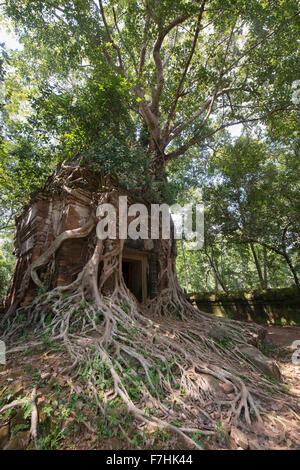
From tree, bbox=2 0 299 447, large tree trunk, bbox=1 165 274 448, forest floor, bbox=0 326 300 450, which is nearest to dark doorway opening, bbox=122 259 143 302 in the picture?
large tree trunk, bbox=1 165 274 448

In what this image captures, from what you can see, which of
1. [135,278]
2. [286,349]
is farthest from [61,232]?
[286,349]

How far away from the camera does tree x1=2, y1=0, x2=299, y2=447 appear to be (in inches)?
111

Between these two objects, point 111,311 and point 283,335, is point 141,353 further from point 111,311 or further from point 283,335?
point 283,335

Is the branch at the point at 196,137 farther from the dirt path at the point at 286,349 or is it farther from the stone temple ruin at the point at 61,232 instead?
the dirt path at the point at 286,349

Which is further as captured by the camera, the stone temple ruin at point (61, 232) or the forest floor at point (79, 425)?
the stone temple ruin at point (61, 232)

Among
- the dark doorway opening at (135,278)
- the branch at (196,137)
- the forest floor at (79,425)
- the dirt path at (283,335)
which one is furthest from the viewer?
the branch at (196,137)

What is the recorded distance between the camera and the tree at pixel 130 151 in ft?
9.25

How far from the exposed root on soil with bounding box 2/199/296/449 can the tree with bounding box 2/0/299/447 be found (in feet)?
0.07

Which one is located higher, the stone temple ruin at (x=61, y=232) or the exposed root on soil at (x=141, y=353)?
the stone temple ruin at (x=61, y=232)

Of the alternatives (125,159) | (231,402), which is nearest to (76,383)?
(231,402)

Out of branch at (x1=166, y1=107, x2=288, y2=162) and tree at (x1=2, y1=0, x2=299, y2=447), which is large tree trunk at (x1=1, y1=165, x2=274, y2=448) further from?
branch at (x1=166, y1=107, x2=288, y2=162)

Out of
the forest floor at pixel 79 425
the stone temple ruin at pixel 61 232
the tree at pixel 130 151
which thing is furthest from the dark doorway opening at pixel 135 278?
the forest floor at pixel 79 425

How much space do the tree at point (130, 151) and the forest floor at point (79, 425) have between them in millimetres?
146

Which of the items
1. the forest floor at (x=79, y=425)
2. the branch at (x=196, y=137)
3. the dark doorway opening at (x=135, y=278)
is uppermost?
the branch at (x=196, y=137)
